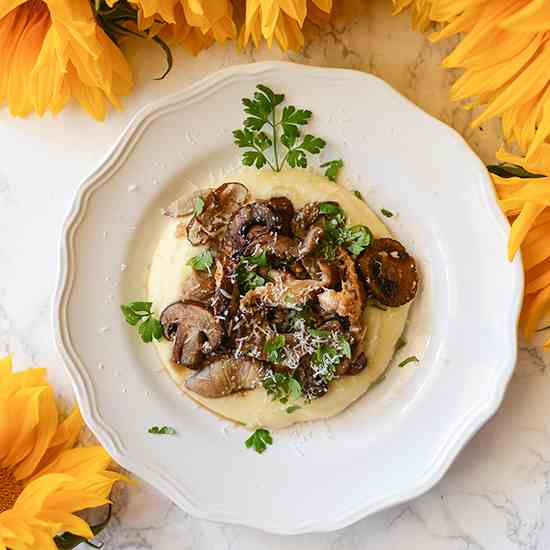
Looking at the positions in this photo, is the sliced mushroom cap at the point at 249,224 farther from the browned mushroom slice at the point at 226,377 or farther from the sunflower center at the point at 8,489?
the sunflower center at the point at 8,489

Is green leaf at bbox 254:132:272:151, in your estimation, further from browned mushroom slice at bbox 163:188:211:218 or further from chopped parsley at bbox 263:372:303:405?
chopped parsley at bbox 263:372:303:405

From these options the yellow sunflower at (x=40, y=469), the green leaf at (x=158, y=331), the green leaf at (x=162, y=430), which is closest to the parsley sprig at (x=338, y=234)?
the green leaf at (x=158, y=331)

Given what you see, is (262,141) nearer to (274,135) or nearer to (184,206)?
(274,135)

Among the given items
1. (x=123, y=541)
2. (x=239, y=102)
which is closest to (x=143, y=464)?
(x=123, y=541)

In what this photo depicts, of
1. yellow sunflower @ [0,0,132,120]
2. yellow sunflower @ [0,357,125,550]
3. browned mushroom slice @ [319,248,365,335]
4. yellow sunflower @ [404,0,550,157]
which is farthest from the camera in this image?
browned mushroom slice @ [319,248,365,335]

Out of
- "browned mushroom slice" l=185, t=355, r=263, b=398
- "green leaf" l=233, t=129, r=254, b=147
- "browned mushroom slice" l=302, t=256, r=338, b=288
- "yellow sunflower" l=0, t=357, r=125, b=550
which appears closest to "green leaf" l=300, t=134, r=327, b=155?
"green leaf" l=233, t=129, r=254, b=147

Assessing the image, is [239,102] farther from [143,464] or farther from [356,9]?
[143,464]
